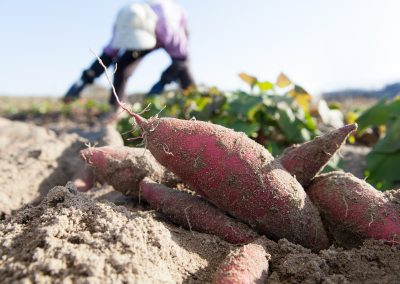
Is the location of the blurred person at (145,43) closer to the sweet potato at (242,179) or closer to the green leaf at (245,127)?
the green leaf at (245,127)

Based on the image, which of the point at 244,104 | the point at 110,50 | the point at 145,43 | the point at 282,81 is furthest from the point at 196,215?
the point at 110,50

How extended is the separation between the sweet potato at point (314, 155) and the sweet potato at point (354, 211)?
0.06 meters

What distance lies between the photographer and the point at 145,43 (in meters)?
4.34

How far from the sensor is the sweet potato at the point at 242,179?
4.67 feet

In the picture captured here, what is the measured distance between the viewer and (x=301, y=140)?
2887 millimetres

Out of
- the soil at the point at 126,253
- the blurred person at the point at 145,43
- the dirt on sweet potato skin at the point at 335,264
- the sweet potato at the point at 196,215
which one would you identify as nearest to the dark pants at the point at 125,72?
the blurred person at the point at 145,43

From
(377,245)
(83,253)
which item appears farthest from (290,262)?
(83,253)

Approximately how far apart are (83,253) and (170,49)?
166 inches

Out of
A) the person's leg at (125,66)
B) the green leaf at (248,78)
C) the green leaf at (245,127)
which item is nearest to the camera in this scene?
the green leaf at (245,127)

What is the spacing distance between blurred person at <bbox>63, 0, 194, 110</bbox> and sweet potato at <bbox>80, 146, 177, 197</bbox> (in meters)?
2.71

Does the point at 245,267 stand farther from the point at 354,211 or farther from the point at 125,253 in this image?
the point at 354,211

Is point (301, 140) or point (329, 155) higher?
point (329, 155)

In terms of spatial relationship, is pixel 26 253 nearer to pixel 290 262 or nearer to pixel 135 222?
pixel 135 222

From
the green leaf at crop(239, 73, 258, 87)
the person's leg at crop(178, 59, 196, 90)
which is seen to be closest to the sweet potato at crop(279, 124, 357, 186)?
the green leaf at crop(239, 73, 258, 87)
